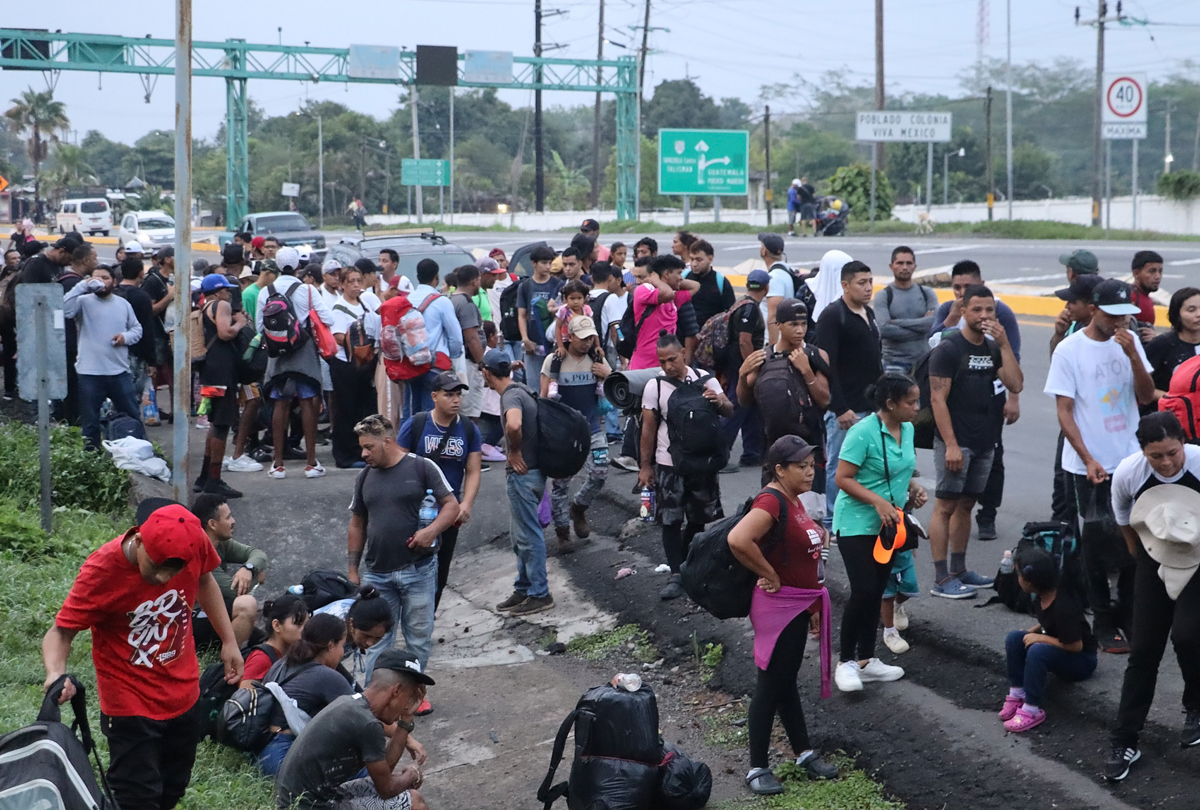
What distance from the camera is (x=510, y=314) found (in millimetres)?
13000

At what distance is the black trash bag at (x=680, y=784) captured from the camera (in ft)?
19.7

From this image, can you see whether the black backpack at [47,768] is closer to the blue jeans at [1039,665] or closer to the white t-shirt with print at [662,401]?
the blue jeans at [1039,665]

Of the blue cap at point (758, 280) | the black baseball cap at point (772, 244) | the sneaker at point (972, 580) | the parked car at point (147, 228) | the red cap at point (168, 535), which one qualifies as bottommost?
the sneaker at point (972, 580)

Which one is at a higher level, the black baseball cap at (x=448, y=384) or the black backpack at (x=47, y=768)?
the black baseball cap at (x=448, y=384)

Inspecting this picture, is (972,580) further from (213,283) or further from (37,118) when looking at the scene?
(37,118)

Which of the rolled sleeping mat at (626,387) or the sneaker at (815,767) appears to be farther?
the rolled sleeping mat at (626,387)

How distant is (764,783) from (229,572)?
3766mm

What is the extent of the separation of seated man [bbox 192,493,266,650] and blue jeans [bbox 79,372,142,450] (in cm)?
380

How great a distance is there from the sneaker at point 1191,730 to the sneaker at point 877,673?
1.58 m

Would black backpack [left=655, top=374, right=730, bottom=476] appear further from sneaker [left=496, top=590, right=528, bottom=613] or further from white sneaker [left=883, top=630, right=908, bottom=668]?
sneaker [left=496, top=590, right=528, bottom=613]

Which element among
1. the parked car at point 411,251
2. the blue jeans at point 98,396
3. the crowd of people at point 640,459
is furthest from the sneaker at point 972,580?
the parked car at point 411,251

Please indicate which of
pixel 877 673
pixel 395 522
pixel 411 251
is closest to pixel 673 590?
pixel 877 673

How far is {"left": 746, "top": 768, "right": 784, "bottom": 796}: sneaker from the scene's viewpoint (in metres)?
6.19

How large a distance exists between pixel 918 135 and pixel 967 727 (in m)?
46.0
